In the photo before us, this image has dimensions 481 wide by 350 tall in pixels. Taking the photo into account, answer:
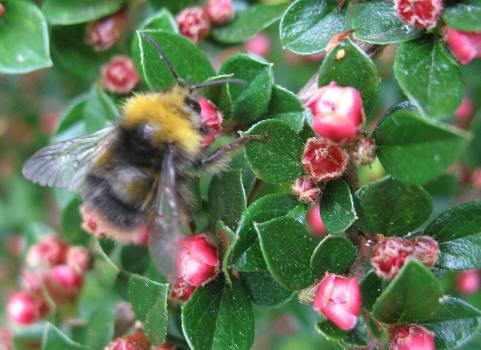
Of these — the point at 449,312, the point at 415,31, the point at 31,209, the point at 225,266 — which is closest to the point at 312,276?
the point at 225,266

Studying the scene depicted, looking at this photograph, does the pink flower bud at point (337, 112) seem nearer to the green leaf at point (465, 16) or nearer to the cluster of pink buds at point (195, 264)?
the green leaf at point (465, 16)

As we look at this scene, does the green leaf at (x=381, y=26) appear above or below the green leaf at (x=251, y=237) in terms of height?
above

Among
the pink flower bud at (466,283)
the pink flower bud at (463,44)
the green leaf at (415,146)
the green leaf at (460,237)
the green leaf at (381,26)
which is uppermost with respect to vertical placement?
the pink flower bud at (463,44)

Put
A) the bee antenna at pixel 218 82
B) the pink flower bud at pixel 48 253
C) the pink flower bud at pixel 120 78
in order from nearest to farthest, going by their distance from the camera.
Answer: the bee antenna at pixel 218 82 → the pink flower bud at pixel 120 78 → the pink flower bud at pixel 48 253

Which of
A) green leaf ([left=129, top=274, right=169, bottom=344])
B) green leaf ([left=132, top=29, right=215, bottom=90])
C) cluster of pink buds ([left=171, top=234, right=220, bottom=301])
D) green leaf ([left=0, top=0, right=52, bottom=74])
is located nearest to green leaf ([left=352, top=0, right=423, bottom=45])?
green leaf ([left=132, top=29, right=215, bottom=90])

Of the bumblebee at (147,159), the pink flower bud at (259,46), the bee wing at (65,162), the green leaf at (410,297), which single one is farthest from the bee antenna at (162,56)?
the pink flower bud at (259,46)

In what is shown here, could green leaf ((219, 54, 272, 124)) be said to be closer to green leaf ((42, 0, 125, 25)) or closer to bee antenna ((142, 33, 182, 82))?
bee antenna ((142, 33, 182, 82))

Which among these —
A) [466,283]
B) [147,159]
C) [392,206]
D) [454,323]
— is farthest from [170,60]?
[466,283]

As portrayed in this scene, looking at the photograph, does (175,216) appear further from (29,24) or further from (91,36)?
(91,36)
